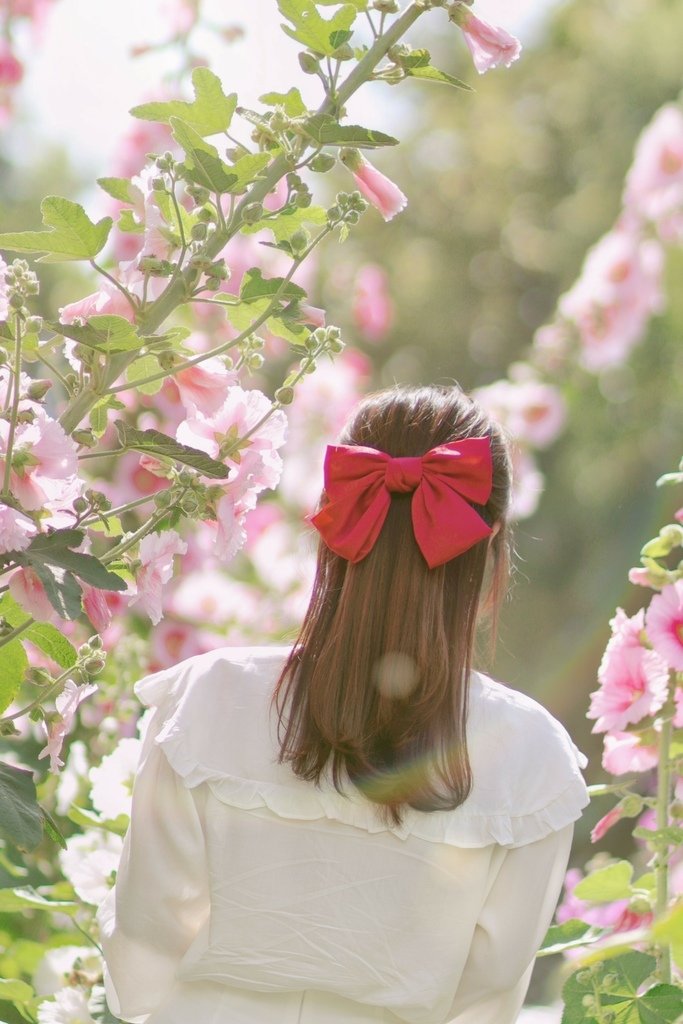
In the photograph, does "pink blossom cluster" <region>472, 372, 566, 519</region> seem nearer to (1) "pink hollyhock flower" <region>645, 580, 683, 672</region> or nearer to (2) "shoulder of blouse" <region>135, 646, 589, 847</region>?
(1) "pink hollyhock flower" <region>645, 580, 683, 672</region>

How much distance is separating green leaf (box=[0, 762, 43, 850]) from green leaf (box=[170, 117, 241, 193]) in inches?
19.9

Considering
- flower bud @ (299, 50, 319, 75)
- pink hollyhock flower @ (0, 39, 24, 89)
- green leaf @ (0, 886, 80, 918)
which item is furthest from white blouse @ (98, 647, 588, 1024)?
pink hollyhock flower @ (0, 39, 24, 89)

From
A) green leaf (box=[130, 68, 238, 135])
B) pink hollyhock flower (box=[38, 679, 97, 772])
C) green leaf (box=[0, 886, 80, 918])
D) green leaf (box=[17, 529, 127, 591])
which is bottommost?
green leaf (box=[0, 886, 80, 918])

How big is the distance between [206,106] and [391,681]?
0.55 meters

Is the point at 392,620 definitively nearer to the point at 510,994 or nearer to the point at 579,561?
the point at 510,994

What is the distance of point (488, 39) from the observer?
1.05 m

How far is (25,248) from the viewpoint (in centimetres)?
98

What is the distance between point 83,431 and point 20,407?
0.07 metres

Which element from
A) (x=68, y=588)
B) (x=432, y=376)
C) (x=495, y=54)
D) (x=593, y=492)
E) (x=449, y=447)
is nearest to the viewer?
(x=68, y=588)

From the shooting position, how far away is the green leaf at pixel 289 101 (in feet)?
3.41

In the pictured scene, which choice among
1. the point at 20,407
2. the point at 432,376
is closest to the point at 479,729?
the point at 20,407

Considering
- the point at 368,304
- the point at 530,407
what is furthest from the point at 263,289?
the point at 368,304

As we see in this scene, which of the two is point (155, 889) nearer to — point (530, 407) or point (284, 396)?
point (284, 396)

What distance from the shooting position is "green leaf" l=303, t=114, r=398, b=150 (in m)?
0.97
